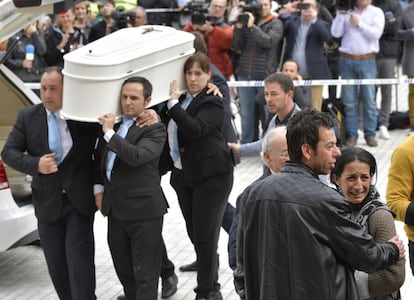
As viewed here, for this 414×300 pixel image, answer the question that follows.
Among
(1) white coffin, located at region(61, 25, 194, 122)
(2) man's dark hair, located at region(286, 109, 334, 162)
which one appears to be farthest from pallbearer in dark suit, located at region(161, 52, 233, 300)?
(2) man's dark hair, located at region(286, 109, 334, 162)

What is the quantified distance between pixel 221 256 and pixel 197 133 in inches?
78.6

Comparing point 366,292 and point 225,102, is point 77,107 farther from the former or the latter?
point 366,292

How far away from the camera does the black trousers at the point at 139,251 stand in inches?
261

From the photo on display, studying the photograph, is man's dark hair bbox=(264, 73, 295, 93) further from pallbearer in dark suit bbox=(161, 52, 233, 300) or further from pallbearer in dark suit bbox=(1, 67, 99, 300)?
pallbearer in dark suit bbox=(1, 67, 99, 300)

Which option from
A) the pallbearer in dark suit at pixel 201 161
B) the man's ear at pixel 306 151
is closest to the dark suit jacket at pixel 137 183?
the pallbearer in dark suit at pixel 201 161

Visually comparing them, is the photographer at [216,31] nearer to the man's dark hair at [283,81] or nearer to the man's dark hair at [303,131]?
the man's dark hair at [283,81]

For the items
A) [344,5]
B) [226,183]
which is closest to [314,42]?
[344,5]

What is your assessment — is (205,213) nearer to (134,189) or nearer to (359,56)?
(134,189)

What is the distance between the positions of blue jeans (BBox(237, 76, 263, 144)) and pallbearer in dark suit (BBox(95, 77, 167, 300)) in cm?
625

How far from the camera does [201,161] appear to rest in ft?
23.8

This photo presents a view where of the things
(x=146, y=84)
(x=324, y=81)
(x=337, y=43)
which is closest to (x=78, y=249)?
(x=146, y=84)

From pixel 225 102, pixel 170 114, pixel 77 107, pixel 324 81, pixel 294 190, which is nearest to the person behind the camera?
pixel 294 190

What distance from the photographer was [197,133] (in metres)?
7.08

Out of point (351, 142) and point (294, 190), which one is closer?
point (294, 190)
